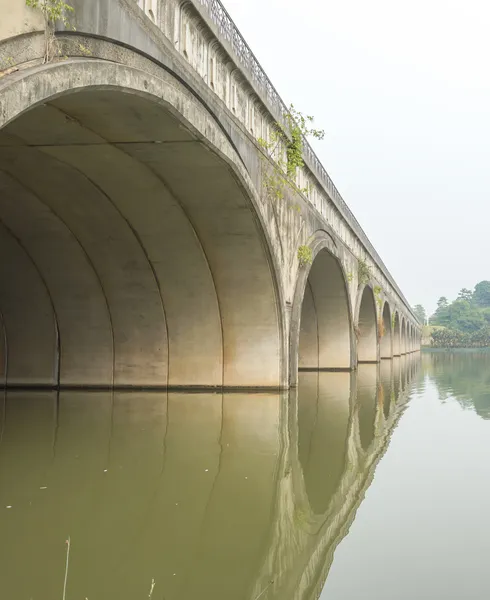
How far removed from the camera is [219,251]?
1361cm

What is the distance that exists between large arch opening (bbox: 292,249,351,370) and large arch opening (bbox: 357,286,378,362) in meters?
7.17

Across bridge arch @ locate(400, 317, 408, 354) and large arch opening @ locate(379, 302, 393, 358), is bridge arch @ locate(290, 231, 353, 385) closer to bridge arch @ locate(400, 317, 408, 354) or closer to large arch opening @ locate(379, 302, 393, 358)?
large arch opening @ locate(379, 302, 393, 358)

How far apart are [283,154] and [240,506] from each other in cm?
1005

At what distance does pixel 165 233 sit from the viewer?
13391 mm

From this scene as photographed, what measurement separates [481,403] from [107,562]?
38.6 ft

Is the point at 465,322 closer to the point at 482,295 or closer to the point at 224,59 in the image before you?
the point at 482,295

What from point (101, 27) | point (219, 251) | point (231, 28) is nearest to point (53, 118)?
point (101, 27)

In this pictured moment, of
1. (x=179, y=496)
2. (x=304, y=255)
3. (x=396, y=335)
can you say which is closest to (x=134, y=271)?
(x=304, y=255)

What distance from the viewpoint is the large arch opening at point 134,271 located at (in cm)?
1155

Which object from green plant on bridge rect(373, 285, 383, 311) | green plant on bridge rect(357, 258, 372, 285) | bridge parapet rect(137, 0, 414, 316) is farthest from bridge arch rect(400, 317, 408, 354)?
bridge parapet rect(137, 0, 414, 316)

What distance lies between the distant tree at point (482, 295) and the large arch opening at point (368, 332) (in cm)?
13542

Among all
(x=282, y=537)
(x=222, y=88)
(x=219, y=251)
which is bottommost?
(x=282, y=537)

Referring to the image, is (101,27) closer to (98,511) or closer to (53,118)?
(53,118)

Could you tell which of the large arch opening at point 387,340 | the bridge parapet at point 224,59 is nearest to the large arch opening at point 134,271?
the bridge parapet at point 224,59
